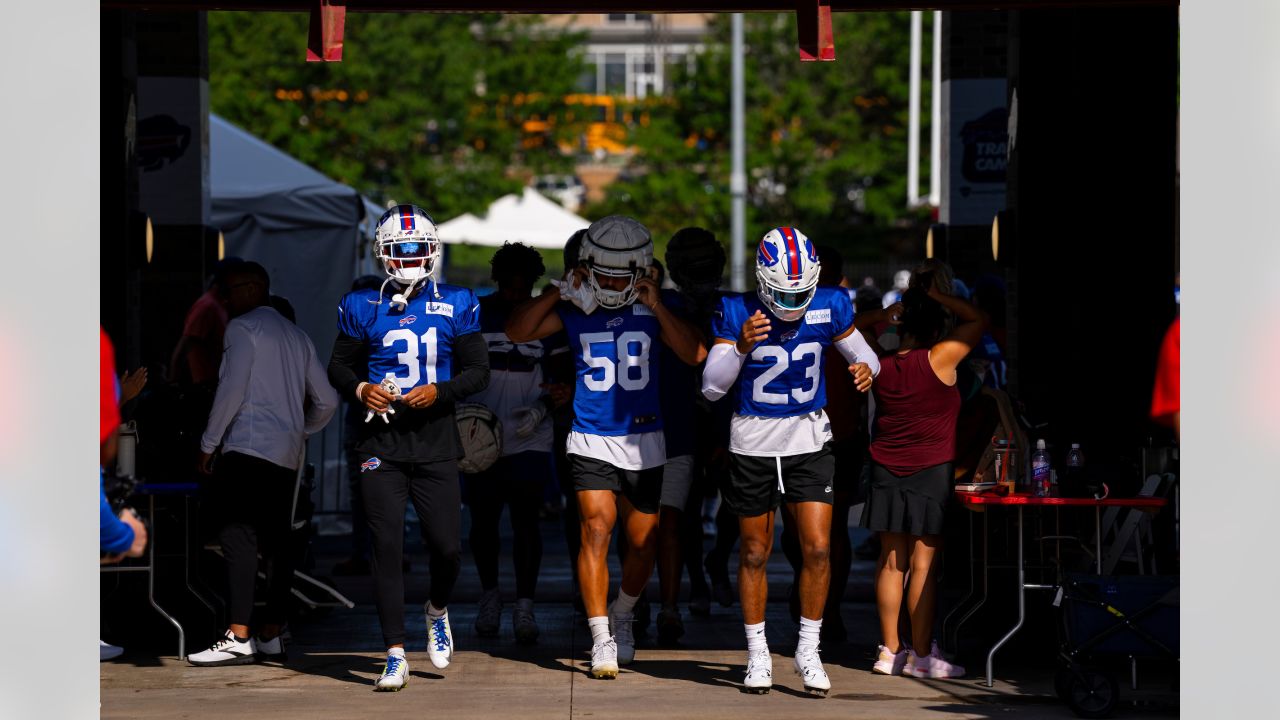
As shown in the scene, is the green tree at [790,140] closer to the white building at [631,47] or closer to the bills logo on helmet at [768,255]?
the white building at [631,47]

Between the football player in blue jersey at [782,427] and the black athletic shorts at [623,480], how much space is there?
0.46 meters

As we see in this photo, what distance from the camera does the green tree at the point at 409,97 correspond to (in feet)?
130

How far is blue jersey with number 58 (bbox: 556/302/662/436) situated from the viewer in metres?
8.11

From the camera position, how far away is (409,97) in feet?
138

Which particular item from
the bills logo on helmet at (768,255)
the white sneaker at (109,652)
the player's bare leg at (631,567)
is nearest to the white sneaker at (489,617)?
the player's bare leg at (631,567)

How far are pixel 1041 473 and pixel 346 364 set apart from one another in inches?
126

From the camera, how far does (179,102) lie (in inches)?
527

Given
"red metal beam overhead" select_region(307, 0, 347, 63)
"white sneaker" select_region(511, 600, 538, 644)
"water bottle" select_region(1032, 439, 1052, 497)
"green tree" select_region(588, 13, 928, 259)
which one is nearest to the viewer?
"red metal beam overhead" select_region(307, 0, 347, 63)

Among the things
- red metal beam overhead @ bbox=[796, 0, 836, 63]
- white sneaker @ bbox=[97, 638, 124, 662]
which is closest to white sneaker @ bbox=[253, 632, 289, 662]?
white sneaker @ bbox=[97, 638, 124, 662]

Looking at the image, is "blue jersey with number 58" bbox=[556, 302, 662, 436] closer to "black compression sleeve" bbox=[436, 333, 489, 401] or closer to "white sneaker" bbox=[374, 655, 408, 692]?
"black compression sleeve" bbox=[436, 333, 489, 401]

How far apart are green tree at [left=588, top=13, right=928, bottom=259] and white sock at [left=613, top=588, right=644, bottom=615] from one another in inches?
1453

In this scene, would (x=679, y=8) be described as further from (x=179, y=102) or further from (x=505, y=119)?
(x=505, y=119)
